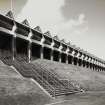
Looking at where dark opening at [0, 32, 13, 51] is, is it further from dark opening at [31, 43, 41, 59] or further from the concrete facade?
dark opening at [31, 43, 41, 59]

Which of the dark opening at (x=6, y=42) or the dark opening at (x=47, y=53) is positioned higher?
the dark opening at (x=6, y=42)

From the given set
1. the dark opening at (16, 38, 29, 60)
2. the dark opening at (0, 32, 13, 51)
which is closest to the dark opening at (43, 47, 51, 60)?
the dark opening at (16, 38, 29, 60)

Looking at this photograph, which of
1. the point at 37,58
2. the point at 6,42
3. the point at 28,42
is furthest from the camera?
the point at 37,58

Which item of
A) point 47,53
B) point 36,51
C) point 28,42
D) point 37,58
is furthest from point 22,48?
point 47,53

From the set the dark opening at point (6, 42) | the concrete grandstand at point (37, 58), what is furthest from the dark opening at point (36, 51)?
the dark opening at point (6, 42)

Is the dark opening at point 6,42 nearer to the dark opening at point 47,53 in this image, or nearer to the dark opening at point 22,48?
the dark opening at point 22,48

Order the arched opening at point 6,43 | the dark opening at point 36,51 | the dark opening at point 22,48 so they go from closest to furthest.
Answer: the arched opening at point 6,43, the dark opening at point 22,48, the dark opening at point 36,51

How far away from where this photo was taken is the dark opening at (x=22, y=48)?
103ft

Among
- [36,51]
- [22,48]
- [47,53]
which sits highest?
[22,48]

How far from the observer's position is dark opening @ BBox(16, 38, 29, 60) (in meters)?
31.5

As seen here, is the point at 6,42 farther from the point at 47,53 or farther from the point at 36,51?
the point at 47,53

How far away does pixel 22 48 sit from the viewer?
32406mm

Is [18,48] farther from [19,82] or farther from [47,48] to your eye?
[19,82]

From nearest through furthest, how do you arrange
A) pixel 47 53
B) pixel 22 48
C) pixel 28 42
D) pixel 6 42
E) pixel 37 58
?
pixel 6 42
pixel 22 48
pixel 28 42
pixel 37 58
pixel 47 53
